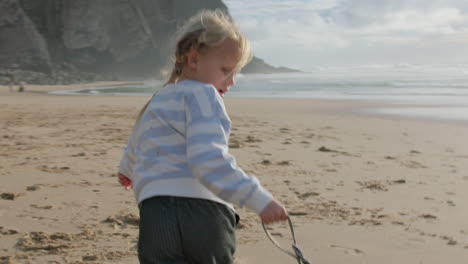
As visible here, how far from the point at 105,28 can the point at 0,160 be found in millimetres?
57623

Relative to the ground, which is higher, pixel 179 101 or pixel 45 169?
pixel 179 101

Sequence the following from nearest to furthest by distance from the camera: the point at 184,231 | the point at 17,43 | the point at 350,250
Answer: the point at 184,231
the point at 350,250
the point at 17,43

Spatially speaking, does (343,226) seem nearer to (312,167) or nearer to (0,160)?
(312,167)

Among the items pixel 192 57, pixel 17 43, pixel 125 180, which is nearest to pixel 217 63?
pixel 192 57

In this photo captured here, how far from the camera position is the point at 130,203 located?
3.83m

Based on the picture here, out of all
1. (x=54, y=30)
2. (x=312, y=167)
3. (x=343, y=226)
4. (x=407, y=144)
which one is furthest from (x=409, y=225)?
(x=54, y=30)

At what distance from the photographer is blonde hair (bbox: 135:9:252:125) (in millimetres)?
1644

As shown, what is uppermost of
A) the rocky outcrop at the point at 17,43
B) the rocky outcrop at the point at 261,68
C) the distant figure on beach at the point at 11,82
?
the rocky outcrop at the point at 17,43

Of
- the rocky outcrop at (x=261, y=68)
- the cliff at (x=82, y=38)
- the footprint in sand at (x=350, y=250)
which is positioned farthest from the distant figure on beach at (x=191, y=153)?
the rocky outcrop at (x=261, y=68)

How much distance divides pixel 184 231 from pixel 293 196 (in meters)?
2.61

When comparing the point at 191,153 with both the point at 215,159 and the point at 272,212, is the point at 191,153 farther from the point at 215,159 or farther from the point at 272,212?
the point at 272,212

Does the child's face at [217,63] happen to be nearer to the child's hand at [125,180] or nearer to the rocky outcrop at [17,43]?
the child's hand at [125,180]

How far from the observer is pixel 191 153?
1.54 metres

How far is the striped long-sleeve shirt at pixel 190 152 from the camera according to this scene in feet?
4.93
